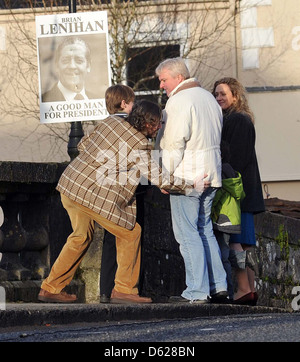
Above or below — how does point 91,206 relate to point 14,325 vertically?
above

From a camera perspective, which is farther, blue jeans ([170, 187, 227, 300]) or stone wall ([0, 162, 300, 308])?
stone wall ([0, 162, 300, 308])

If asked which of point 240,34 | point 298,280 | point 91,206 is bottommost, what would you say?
point 298,280

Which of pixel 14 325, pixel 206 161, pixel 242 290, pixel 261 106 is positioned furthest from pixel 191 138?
pixel 261 106

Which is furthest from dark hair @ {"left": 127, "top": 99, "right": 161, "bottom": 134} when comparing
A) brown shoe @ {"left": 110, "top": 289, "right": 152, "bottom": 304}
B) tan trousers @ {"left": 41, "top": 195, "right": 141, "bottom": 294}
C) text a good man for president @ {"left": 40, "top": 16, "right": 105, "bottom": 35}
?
text a good man for president @ {"left": 40, "top": 16, "right": 105, "bottom": 35}

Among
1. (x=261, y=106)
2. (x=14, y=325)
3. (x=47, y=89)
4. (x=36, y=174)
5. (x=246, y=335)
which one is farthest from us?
(x=261, y=106)

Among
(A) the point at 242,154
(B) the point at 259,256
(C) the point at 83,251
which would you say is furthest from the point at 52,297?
(B) the point at 259,256

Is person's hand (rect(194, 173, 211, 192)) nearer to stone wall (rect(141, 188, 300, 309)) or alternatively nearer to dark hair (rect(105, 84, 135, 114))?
dark hair (rect(105, 84, 135, 114))

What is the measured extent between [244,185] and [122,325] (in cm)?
230

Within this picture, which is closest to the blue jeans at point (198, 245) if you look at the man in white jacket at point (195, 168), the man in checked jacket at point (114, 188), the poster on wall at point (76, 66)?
the man in white jacket at point (195, 168)

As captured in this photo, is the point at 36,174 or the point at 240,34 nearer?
the point at 36,174

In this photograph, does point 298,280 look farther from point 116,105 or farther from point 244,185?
point 116,105

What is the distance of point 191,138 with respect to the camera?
7965 mm

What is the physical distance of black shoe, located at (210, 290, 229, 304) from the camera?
806 cm

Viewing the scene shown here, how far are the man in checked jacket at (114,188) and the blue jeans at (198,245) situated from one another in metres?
0.18
